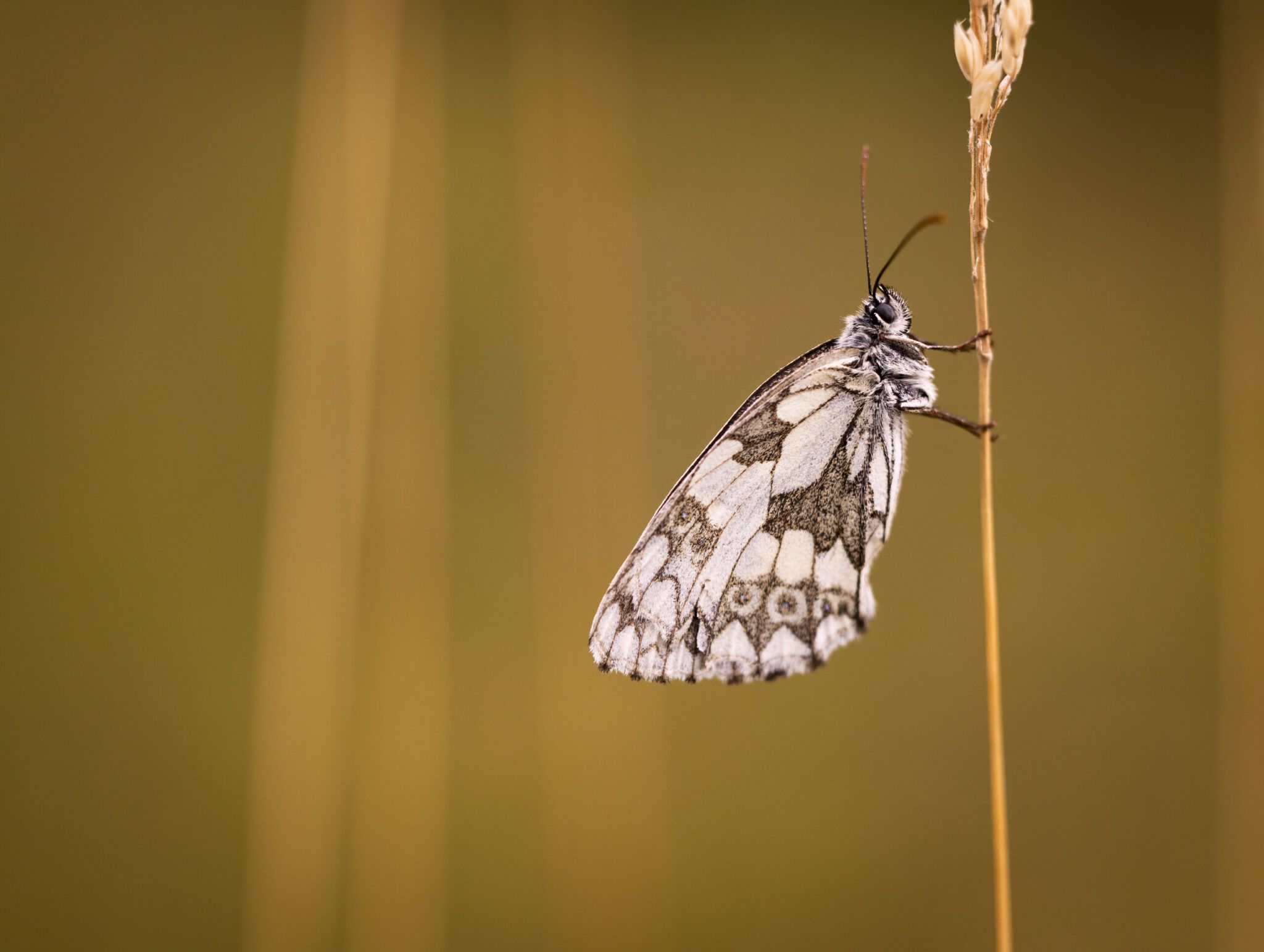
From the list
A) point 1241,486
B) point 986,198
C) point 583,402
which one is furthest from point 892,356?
point 1241,486

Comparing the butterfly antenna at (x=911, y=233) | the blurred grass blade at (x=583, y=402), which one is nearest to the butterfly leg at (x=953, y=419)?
the butterfly antenna at (x=911, y=233)

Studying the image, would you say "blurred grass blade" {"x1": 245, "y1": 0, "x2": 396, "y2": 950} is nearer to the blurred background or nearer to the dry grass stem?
the blurred background

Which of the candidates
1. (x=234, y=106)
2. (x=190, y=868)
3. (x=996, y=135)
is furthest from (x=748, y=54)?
(x=190, y=868)

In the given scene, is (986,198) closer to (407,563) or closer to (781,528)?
(781,528)

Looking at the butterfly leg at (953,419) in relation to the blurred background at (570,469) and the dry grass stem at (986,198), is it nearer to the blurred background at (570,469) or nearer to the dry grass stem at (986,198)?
the dry grass stem at (986,198)

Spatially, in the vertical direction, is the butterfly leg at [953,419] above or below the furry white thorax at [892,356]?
below

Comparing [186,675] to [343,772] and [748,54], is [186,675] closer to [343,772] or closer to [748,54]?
[343,772]
